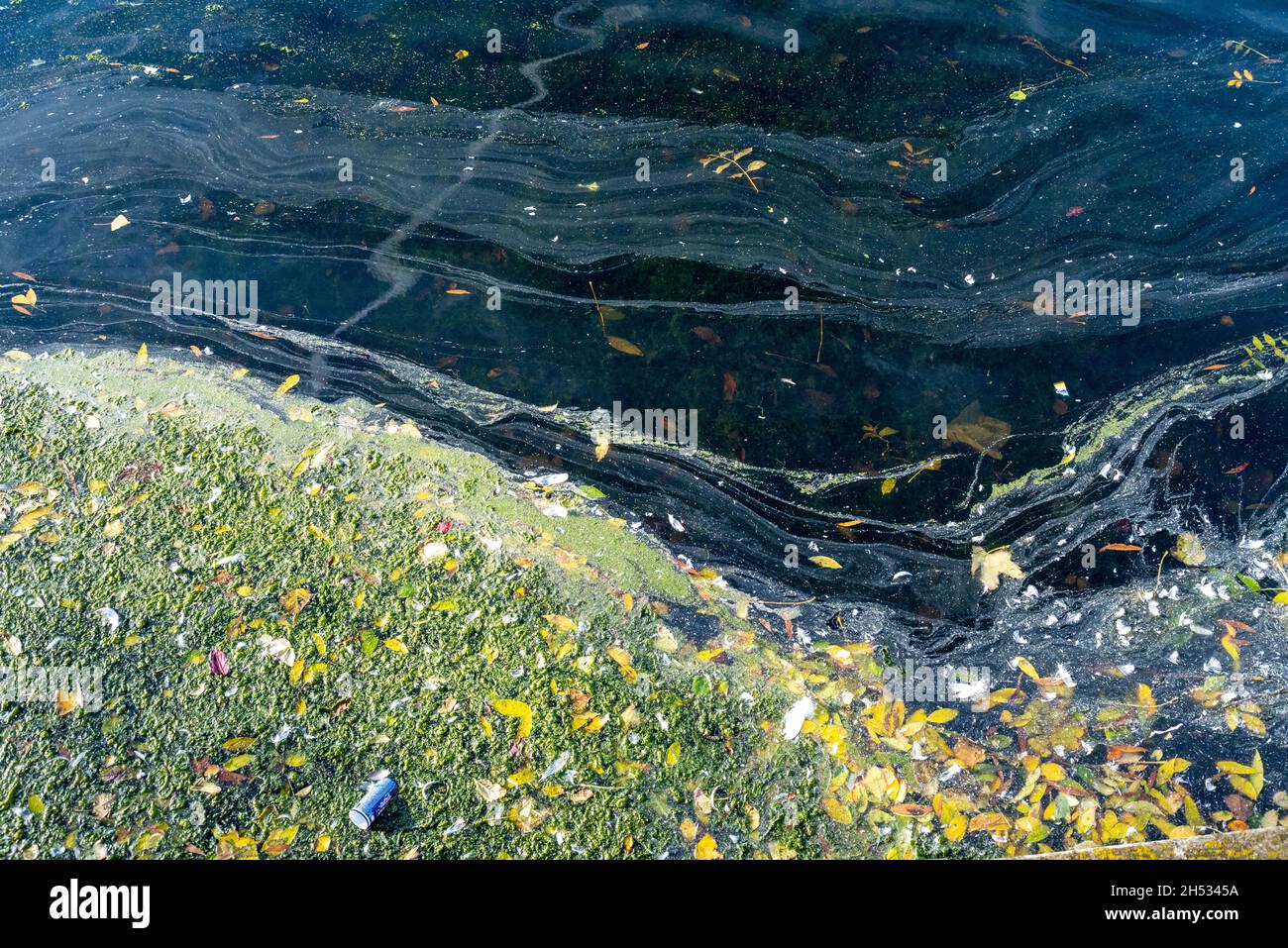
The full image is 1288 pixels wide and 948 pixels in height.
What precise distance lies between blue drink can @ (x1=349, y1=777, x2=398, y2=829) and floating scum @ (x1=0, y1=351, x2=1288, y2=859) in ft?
0.10

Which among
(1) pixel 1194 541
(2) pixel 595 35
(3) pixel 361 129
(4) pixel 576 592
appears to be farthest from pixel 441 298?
(1) pixel 1194 541

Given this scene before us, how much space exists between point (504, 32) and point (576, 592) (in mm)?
2861

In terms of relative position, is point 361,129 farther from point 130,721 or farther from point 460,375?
point 130,721

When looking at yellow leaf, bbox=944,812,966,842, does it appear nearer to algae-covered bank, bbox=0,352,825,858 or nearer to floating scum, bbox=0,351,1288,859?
floating scum, bbox=0,351,1288,859

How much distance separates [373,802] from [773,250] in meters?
2.29

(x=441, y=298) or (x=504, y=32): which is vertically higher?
(x=504, y=32)

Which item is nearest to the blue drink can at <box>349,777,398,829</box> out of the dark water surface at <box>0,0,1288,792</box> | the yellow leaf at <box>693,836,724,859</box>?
the yellow leaf at <box>693,836,724,859</box>

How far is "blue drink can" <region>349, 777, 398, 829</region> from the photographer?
200 centimetres

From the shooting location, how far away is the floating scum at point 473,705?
2.04 meters

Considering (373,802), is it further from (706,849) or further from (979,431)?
(979,431)

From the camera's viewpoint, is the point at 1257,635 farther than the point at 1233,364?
No

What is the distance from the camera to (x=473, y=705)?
2.19 m
